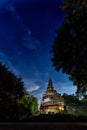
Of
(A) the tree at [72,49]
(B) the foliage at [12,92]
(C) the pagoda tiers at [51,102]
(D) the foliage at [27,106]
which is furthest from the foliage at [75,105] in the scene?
(A) the tree at [72,49]

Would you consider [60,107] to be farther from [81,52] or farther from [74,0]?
[74,0]

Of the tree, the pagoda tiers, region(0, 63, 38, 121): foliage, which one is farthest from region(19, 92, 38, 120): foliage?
the pagoda tiers

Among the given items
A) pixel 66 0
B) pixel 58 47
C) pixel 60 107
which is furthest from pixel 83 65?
pixel 60 107

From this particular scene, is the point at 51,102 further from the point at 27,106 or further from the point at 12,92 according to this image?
the point at 12,92

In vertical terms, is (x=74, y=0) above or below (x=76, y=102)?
below

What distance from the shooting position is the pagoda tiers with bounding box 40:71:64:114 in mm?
84012

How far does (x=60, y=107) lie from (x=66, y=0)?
235ft

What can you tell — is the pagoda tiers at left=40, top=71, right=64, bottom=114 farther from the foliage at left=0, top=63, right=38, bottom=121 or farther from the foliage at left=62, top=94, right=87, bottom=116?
the foliage at left=0, top=63, right=38, bottom=121

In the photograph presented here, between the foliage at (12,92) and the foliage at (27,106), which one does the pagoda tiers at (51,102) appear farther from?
the foliage at (12,92)

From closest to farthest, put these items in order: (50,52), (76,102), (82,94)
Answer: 1. (50,52)
2. (82,94)
3. (76,102)

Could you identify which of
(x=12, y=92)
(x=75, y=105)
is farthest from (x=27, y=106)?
(x=75, y=105)

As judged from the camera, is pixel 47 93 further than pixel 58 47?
Yes

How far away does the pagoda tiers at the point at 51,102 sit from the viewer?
276ft

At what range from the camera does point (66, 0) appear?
49.1ft
